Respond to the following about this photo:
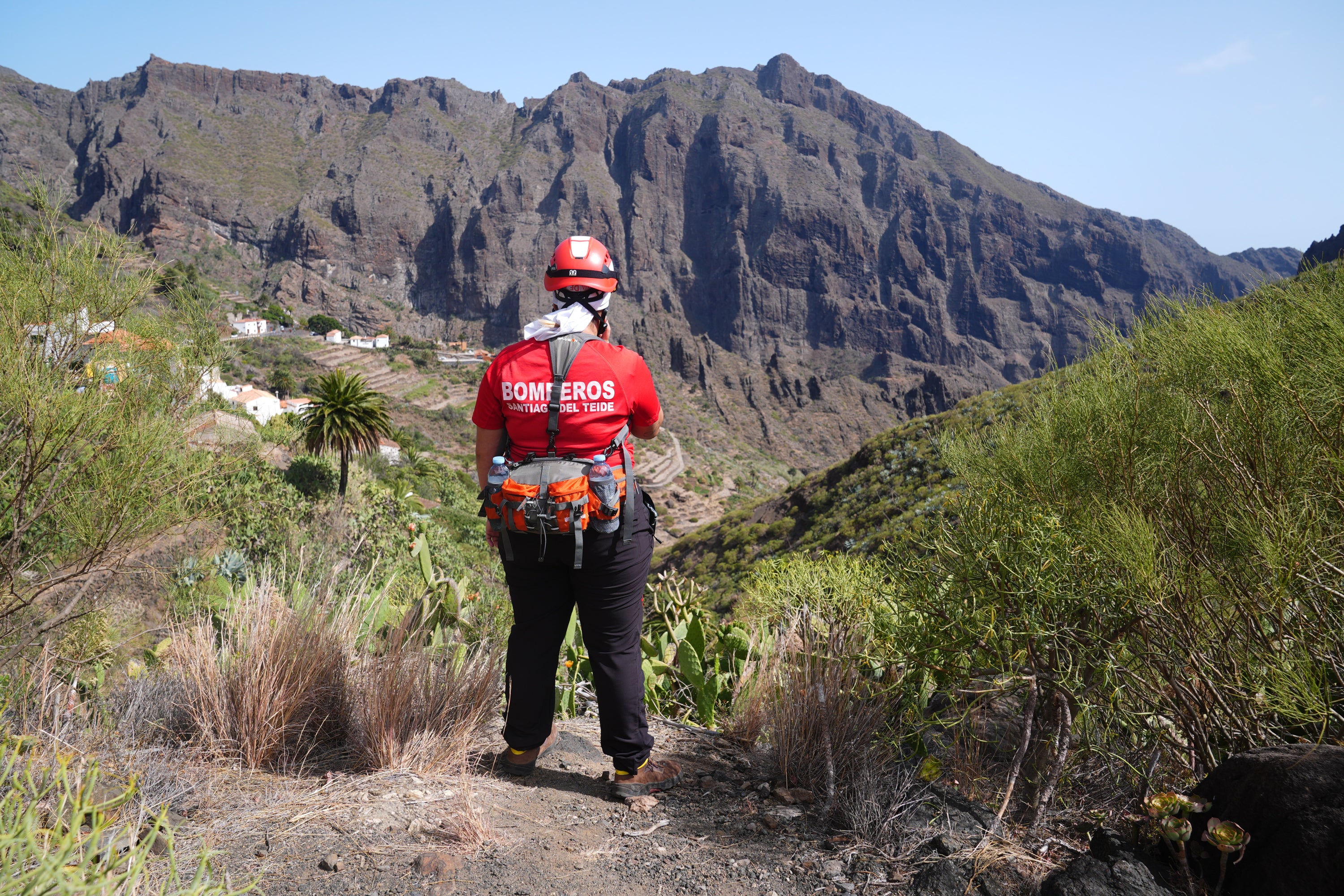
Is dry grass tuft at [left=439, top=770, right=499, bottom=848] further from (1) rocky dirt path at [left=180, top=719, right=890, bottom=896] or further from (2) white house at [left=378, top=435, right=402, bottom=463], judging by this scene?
(2) white house at [left=378, top=435, right=402, bottom=463]

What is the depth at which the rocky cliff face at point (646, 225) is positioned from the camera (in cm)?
13550

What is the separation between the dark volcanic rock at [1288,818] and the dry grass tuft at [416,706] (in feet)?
8.15

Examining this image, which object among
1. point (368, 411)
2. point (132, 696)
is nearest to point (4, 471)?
point (132, 696)

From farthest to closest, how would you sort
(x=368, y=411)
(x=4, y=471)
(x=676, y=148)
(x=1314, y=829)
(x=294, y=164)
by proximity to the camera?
(x=676, y=148) < (x=294, y=164) < (x=368, y=411) < (x=4, y=471) < (x=1314, y=829)

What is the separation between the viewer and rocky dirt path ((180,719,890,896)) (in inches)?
84.4

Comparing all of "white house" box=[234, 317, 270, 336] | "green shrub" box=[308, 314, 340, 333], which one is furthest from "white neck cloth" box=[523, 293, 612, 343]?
"green shrub" box=[308, 314, 340, 333]

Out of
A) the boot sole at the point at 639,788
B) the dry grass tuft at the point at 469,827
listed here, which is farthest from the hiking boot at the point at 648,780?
the dry grass tuft at the point at 469,827

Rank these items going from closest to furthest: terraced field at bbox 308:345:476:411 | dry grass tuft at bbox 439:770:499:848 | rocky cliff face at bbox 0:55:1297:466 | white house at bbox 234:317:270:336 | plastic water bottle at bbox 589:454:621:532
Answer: dry grass tuft at bbox 439:770:499:848
plastic water bottle at bbox 589:454:621:532
terraced field at bbox 308:345:476:411
white house at bbox 234:317:270:336
rocky cliff face at bbox 0:55:1297:466

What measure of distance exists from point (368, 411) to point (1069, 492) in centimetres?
1808

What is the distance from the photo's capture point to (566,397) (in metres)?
2.78

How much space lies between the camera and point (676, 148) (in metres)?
187

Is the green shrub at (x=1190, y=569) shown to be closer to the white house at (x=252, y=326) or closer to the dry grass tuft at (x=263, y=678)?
the dry grass tuft at (x=263, y=678)

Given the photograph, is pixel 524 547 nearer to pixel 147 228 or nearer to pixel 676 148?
pixel 147 228

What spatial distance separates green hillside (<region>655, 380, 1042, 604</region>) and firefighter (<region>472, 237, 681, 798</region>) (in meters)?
10.5
